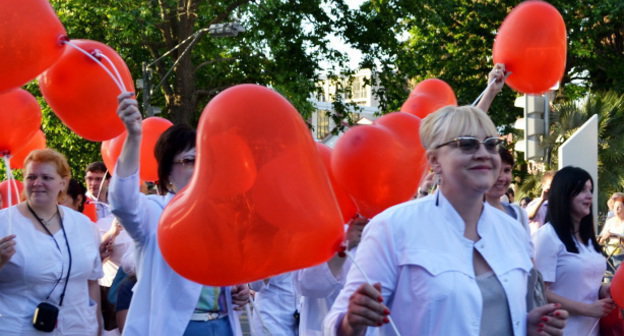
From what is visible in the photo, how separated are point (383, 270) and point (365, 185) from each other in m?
1.26

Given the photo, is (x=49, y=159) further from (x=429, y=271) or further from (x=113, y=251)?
(x=429, y=271)

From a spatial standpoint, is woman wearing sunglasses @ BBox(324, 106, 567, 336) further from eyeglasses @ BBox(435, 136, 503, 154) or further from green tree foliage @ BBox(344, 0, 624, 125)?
green tree foliage @ BBox(344, 0, 624, 125)

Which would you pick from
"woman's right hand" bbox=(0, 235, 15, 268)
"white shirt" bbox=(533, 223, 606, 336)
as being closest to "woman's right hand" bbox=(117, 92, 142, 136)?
"woman's right hand" bbox=(0, 235, 15, 268)

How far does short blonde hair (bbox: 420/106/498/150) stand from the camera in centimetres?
317

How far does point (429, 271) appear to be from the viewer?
298 centimetres

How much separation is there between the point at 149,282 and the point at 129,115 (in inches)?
29.0

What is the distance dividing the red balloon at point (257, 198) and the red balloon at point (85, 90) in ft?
4.89

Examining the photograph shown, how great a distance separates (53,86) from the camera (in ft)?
15.0

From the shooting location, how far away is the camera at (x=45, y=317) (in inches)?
202

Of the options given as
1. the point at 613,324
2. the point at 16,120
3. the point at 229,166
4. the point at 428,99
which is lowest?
the point at 613,324

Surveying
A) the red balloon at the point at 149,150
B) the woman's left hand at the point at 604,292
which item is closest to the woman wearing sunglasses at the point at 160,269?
the red balloon at the point at 149,150

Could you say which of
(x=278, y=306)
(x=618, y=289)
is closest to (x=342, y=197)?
(x=618, y=289)

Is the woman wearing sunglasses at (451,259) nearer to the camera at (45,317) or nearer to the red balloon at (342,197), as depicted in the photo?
the red balloon at (342,197)

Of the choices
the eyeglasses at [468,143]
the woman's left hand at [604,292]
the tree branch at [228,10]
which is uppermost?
the tree branch at [228,10]
